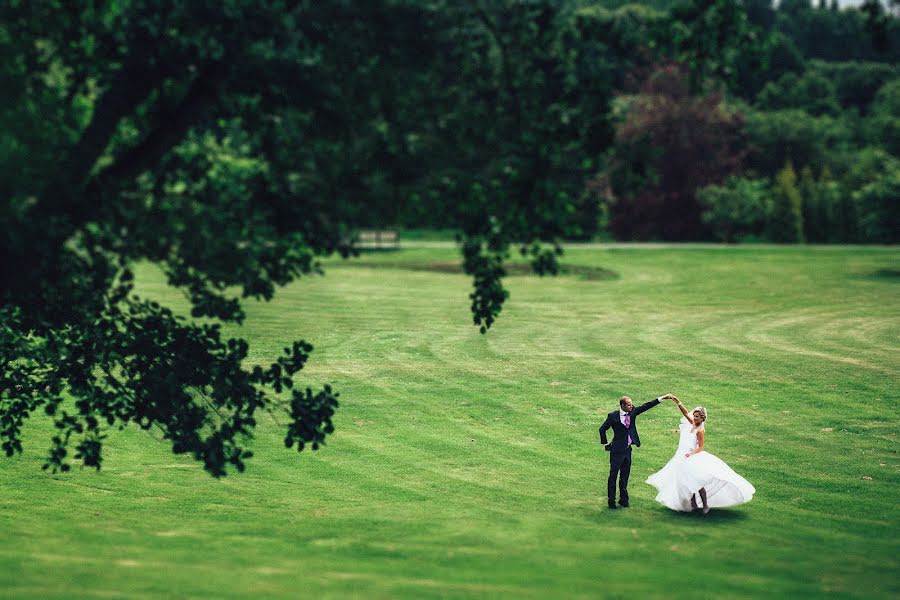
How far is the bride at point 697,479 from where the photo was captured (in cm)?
1745

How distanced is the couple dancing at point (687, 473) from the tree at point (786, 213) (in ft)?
165

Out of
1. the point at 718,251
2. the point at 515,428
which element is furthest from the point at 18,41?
the point at 718,251

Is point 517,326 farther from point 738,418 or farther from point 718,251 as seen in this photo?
point 718,251

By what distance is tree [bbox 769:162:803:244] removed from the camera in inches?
2559

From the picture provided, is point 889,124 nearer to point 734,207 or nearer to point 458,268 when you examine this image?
point 734,207

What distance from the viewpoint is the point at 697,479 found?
17516 millimetres

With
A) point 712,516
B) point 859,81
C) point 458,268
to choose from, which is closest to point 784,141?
point 458,268

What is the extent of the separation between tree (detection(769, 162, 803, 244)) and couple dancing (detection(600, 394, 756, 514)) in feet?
165

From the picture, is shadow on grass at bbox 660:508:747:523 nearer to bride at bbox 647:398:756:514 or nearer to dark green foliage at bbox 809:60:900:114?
bride at bbox 647:398:756:514

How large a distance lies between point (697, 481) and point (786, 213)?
51356 millimetres

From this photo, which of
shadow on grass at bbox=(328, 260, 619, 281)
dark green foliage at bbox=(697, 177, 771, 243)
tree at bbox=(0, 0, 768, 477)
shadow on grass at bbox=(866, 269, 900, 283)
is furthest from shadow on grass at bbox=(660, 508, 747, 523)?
dark green foliage at bbox=(697, 177, 771, 243)

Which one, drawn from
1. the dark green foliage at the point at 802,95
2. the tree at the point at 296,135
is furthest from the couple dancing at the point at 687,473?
the dark green foliage at the point at 802,95

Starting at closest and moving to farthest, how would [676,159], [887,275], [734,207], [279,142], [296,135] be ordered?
[296,135]
[279,142]
[887,275]
[734,207]
[676,159]

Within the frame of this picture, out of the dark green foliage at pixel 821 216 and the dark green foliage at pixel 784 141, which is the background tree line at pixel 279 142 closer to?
the dark green foliage at pixel 821 216
